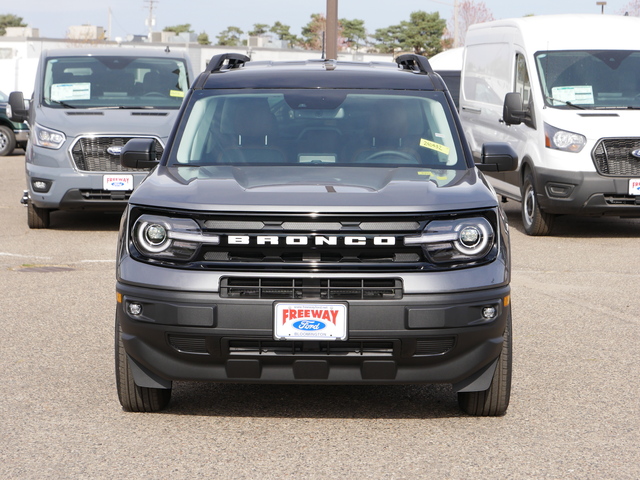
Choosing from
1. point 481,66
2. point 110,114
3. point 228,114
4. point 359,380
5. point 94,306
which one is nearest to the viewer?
point 359,380

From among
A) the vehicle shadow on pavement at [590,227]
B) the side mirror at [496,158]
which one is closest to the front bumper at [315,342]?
the side mirror at [496,158]

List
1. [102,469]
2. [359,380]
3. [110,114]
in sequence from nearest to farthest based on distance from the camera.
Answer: [102,469] < [359,380] < [110,114]

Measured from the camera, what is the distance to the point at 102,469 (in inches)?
183

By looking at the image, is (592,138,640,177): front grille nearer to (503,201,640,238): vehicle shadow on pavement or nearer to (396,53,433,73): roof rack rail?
(503,201,640,238): vehicle shadow on pavement

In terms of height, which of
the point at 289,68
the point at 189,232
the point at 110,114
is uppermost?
the point at 289,68

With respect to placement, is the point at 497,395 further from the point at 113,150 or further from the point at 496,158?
the point at 113,150

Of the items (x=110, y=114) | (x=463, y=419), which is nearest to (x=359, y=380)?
(x=463, y=419)

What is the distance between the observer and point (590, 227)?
14.5 meters

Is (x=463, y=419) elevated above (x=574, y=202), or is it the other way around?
(x=463, y=419)

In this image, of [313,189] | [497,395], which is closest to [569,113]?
[497,395]

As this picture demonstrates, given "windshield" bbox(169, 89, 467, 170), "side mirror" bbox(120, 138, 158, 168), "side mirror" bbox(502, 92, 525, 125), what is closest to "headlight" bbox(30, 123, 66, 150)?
"side mirror" bbox(502, 92, 525, 125)

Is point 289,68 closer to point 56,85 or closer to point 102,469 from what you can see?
point 102,469

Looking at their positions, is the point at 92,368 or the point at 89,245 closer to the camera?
the point at 92,368

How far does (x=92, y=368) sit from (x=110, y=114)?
746 cm
